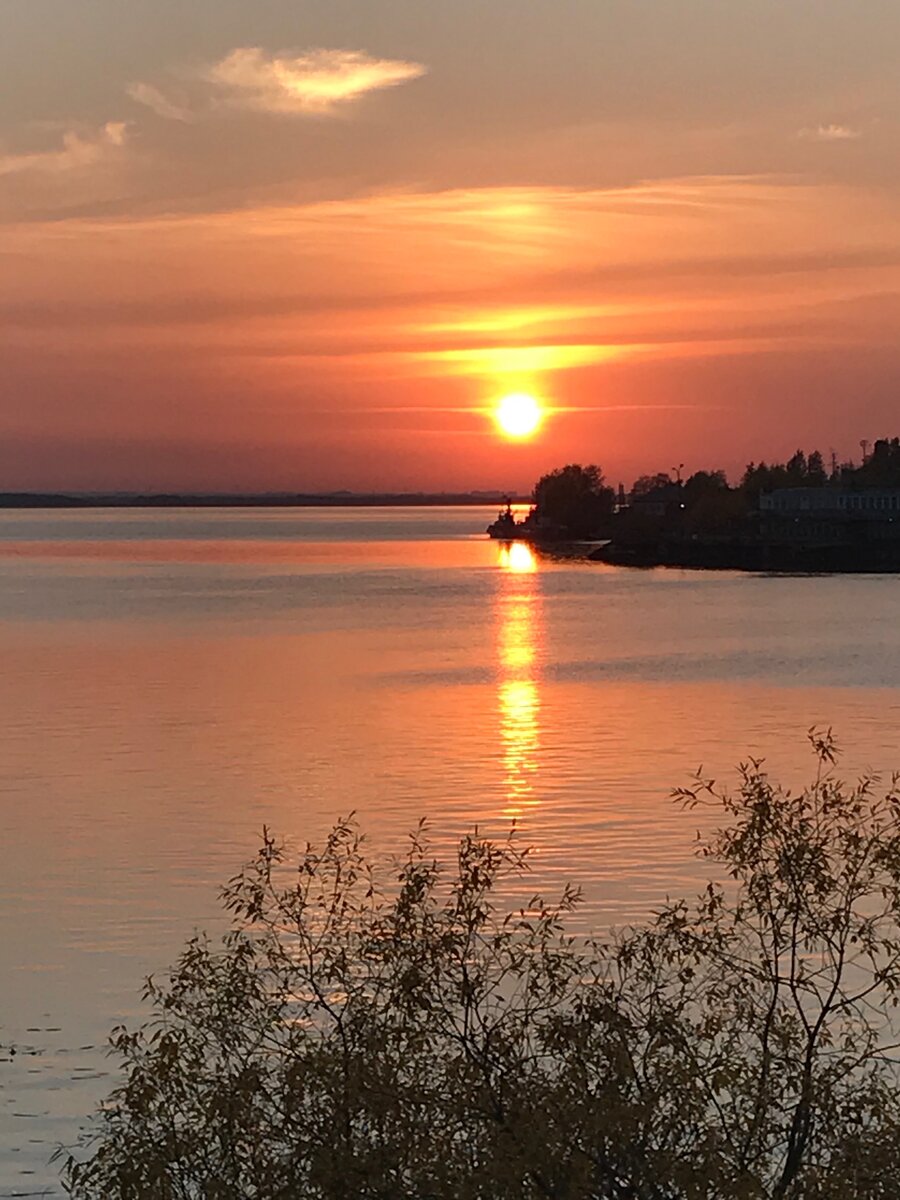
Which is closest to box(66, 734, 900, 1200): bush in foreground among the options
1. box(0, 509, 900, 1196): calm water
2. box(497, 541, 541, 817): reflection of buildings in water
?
box(0, 509, 900, 1196): calm water

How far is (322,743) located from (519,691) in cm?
1468

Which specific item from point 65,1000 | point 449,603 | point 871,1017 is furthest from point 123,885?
point 449,603

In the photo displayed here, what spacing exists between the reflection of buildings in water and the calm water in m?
0.17

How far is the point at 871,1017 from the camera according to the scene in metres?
19.2

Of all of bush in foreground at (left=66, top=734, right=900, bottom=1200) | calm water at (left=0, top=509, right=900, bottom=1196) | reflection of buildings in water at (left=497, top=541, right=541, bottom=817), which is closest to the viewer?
bush in foreground at (left=66, top=734, right=900, bottom=1200)

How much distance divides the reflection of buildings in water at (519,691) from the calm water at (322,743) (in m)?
0.17

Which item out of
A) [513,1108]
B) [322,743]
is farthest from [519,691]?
[513,1108]

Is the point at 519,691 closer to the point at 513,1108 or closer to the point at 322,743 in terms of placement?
the point at 322,743

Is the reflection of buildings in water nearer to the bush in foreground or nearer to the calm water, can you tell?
the calm water

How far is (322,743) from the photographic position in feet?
144

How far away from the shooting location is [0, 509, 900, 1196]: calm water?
2312 cm

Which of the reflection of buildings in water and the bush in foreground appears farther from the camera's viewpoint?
the reflection of buildings in water

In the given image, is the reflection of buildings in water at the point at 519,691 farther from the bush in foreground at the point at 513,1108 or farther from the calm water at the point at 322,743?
the bush in foreground at the point at 513,1108

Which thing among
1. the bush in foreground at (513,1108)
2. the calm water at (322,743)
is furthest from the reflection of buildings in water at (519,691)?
the bush in foreground at (513,1108)
